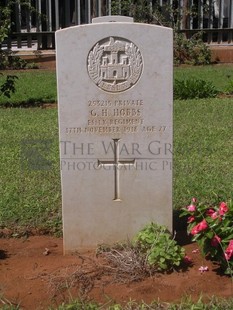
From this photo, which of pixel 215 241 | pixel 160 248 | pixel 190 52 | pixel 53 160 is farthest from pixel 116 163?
pixel 190 52

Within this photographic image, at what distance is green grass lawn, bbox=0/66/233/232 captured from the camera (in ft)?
19.0

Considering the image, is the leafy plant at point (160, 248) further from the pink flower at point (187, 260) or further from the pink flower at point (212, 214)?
the pink flower at point (212, 214)

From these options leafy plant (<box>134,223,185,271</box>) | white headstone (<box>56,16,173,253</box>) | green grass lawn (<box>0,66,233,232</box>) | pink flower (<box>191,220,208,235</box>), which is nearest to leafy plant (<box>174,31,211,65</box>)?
green grass lawn (<box>0,66,233,232</box>)

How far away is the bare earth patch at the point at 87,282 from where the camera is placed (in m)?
4.16

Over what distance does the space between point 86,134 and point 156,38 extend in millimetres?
836

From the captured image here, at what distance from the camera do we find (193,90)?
36.6 ft

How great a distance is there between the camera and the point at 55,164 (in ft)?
23.7

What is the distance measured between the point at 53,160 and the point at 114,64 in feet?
9.72

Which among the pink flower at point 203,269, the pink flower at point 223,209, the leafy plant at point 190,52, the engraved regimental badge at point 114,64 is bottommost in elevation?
the pink flower at point 203,269

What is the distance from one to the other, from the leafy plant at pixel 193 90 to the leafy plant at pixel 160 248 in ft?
21.8

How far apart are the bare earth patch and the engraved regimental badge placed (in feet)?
4.18

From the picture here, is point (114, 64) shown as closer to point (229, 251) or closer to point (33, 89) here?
point (229, 251)

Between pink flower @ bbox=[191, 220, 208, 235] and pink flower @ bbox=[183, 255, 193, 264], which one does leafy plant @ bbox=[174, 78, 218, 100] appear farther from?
pink flower @ bbox=[191, 220, 208, 235]

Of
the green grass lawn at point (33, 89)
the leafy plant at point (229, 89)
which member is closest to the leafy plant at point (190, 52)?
the green grass lawn at point (33, 89)
